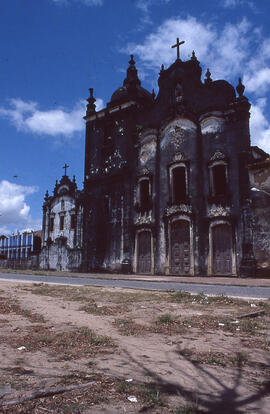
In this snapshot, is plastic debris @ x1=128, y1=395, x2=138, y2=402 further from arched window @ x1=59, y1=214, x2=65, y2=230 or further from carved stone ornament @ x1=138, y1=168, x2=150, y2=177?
arched window @ x1=59, y1=214, x2=65, y2=230

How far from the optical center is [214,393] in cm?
258

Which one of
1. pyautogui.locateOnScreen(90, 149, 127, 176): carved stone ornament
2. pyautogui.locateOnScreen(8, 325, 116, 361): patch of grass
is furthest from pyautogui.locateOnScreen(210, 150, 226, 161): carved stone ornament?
pyautogui.locateOnScreen(8, 325, 116, 361): patch of grass

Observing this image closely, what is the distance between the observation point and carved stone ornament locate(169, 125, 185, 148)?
2041 cm

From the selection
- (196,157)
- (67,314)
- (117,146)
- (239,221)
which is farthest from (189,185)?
(67,314)

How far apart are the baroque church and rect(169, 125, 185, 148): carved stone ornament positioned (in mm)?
69

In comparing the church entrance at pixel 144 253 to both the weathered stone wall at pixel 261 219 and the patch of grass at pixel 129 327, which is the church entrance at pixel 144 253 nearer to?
the weathered stone wall at pixel 261 219

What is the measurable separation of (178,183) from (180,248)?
4145mm

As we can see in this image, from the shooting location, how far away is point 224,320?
534 cm

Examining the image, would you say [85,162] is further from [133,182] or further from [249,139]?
[249,139]

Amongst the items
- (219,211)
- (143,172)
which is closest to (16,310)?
(219,211)

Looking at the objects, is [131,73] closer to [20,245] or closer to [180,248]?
[180,248]

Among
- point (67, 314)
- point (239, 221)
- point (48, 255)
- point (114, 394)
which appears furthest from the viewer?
point (48, 255)

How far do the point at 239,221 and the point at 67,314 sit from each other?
1319cm

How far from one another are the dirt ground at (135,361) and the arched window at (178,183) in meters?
14.0
